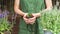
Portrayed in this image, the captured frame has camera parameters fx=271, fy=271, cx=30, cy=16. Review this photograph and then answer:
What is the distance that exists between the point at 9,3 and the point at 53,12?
1260 mm

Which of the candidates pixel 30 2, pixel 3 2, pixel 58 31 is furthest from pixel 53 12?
pixel 3 2

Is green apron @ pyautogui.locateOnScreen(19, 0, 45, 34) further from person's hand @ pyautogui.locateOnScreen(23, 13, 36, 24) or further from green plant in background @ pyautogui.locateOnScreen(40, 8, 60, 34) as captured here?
green plant in background @ pyautogui.locateOnScreen(40, 8, 60, 34)

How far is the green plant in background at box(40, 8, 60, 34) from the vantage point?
247 centimetres

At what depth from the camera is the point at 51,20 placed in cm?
251

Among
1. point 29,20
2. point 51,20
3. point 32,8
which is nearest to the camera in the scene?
point 51,20

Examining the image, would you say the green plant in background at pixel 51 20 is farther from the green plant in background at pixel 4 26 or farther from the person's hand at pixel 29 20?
the green plant in background at pixel 4 26

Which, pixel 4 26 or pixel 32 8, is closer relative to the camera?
pixel 4 26

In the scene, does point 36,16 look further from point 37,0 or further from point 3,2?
point 3,2

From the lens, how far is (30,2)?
2.84 metres

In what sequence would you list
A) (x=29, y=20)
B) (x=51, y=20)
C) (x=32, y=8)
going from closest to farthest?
(x=51, y=20)
(x=29, y=20)
(x=32, y=8)

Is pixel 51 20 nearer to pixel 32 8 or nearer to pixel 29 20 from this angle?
pixel 29 20

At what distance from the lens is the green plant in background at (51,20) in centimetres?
247

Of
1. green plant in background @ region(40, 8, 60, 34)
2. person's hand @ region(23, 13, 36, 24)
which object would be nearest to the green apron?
person's hand @ region(23, 13, 36, 24)

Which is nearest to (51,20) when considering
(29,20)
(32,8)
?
(29,20)
